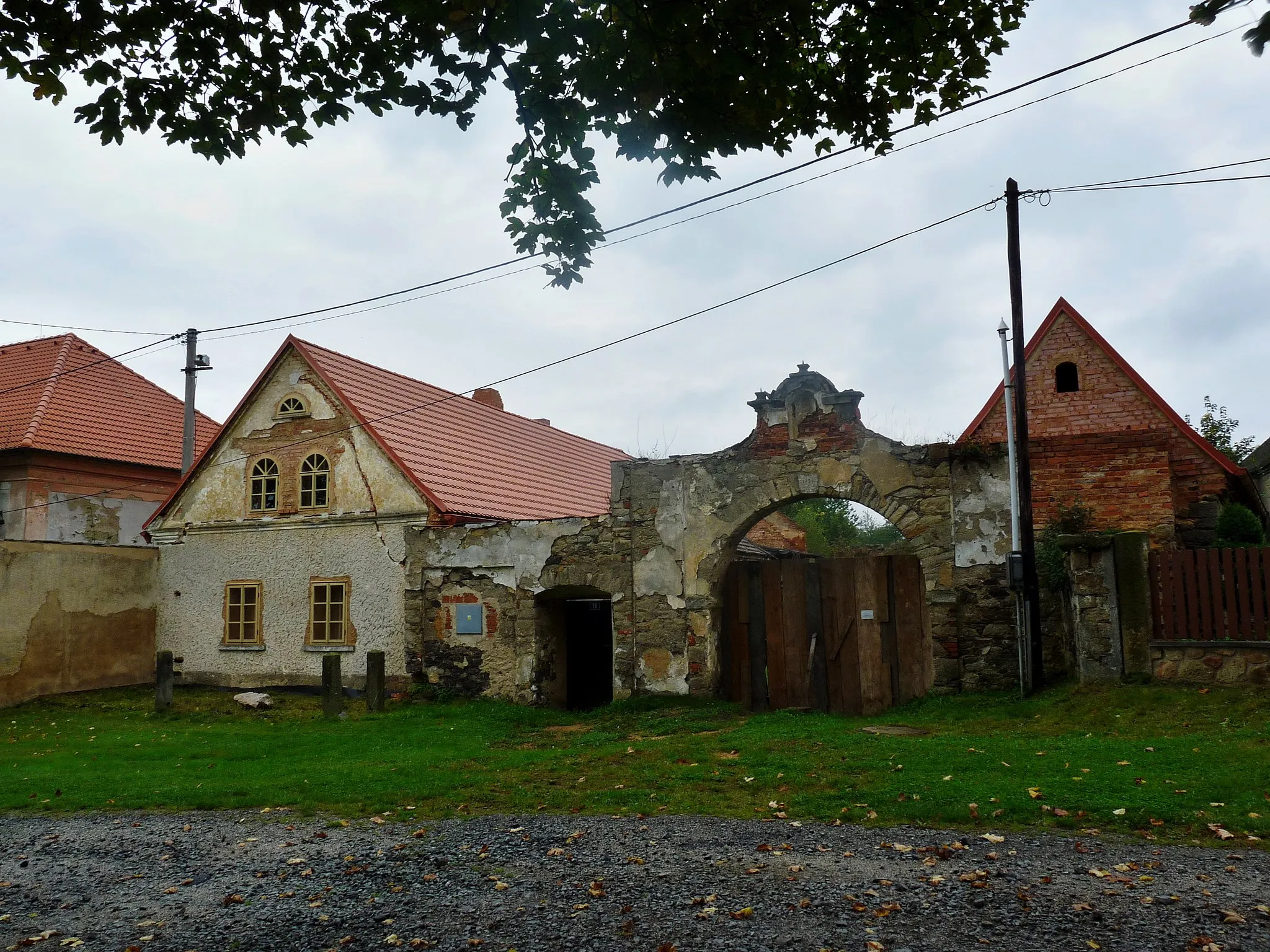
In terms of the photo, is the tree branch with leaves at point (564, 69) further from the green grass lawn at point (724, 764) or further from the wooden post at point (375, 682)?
the wooden post at point (375, 682)

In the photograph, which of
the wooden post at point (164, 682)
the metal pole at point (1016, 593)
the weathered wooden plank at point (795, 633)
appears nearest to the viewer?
the metal pole at point (1016, 593)

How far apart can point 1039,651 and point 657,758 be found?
530 cm

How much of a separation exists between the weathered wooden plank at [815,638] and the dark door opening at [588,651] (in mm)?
3746

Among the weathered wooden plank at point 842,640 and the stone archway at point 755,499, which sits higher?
the stone archway at point 755,499

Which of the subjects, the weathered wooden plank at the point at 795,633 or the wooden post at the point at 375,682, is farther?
the wooden post at the point at 375,682

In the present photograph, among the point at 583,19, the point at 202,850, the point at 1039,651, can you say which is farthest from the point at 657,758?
the point at 583,19

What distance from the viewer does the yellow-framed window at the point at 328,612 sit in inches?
647

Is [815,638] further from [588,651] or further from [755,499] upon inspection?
[588,651]

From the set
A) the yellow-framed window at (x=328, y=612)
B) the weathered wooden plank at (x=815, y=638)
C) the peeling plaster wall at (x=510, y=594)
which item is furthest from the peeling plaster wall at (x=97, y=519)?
the weathered wooden plank at (x=815, y=638)

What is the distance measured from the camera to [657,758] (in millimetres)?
9805

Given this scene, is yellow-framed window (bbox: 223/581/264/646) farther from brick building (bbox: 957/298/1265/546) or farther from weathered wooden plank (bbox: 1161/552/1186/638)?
weathered wooden plank (bbox: 1161/552/1186/638)

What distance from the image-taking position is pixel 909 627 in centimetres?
1302

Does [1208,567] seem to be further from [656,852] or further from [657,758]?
[656,852]

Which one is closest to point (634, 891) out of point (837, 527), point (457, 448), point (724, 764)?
point (724, 764)
